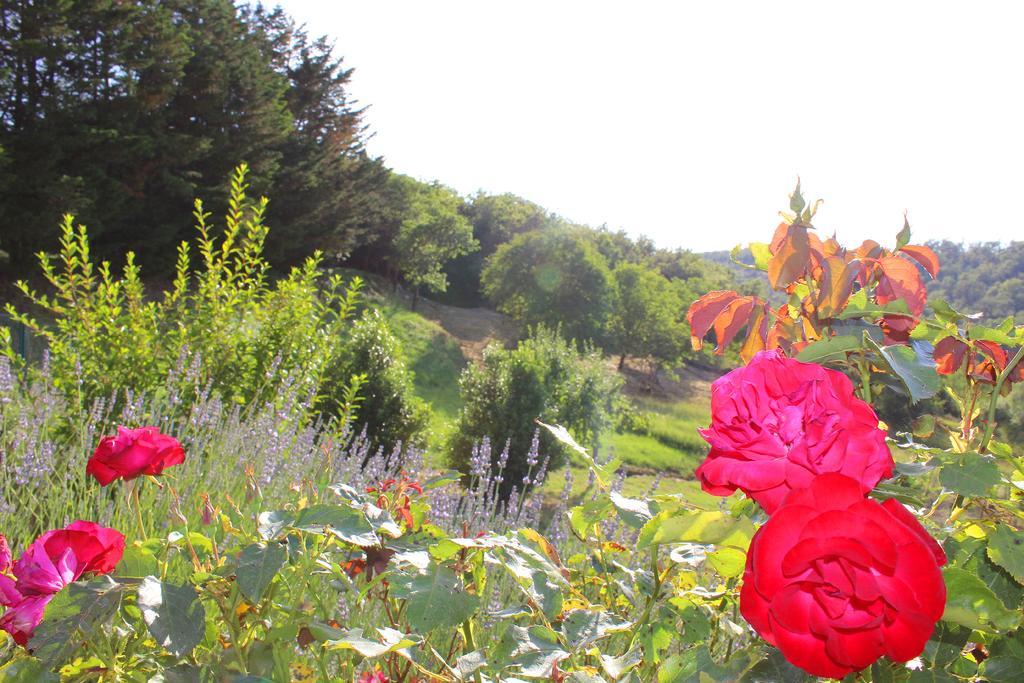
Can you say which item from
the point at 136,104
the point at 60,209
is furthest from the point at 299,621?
the point at 136,104

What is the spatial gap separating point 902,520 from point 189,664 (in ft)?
2.43

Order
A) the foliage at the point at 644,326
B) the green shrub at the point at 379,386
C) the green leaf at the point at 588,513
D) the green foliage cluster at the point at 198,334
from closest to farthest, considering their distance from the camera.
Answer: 1. the green leaf at the point at 588,513
2. the green foliage cluster at the point at 198,334
3. the green shrub at the point at 379,386
4. the foliage at the point at 644,326

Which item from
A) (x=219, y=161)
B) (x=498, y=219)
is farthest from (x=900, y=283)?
(x=498, y=219)

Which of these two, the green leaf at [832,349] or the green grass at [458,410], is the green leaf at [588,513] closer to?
the green leaf at [832,349]

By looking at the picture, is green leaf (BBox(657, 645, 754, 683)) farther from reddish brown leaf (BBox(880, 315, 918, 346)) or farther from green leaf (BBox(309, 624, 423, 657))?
reddish brown leaf (BBox(880, 315, 918, 346))

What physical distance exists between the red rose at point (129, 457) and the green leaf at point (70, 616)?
0.32 metres

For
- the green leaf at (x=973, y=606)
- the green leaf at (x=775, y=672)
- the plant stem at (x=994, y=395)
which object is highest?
the plant stem at (x=994, y=395)

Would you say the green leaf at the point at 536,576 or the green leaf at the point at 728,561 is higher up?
the green leaf at the point at 728,561

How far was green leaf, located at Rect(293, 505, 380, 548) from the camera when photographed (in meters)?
0.76

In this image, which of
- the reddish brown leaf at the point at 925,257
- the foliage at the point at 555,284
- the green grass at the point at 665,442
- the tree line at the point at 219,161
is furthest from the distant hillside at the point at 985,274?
the reddish brown leaf at the point at 925,257

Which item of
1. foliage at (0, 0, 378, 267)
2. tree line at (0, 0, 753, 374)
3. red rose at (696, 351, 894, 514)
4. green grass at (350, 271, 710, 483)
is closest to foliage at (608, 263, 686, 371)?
tree line at (0, 0, 753, 374)

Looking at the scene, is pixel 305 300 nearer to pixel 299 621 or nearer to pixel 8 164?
pixel 299 621

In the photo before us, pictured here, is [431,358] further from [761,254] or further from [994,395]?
[994,395]

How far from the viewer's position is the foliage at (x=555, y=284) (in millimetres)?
25719
